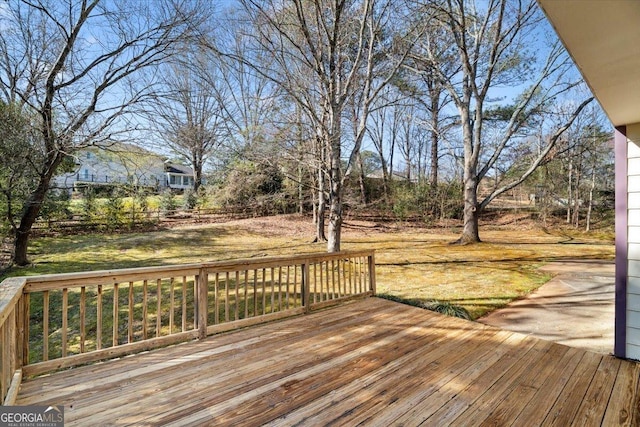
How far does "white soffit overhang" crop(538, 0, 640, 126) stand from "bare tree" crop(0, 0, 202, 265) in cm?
682

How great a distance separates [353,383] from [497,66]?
35.7 feet

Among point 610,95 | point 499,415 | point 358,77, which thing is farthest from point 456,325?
point 358,77

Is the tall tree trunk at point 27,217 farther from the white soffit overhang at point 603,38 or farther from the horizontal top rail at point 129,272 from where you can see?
the white soffit overhang at point 603,38

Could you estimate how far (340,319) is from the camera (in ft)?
11.9

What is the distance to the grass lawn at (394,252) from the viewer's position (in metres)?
5.17

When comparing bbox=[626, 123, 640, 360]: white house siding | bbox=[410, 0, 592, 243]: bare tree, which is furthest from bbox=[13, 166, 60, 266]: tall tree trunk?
bbox=[410, 0, 592, 243]: bare tree

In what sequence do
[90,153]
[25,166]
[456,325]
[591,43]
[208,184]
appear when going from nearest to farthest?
[591,43], [456,325], [25,166], [90,153], [208,184]

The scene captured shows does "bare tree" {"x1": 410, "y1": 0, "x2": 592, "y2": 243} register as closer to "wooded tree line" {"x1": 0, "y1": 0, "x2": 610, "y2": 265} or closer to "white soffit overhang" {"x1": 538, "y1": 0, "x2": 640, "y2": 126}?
"wooded tree line" {"x1": 0, "y1": 0, "x2": 610, "y2": 265}

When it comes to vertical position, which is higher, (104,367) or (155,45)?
(155,45)

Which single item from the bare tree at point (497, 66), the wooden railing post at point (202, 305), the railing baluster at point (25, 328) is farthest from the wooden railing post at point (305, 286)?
the bare tree at point (497, 66)

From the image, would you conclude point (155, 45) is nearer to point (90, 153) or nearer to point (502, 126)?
point (90, 153)

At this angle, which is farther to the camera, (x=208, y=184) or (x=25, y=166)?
(x=208, y=184)

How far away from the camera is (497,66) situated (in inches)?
382

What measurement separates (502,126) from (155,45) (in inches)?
487
